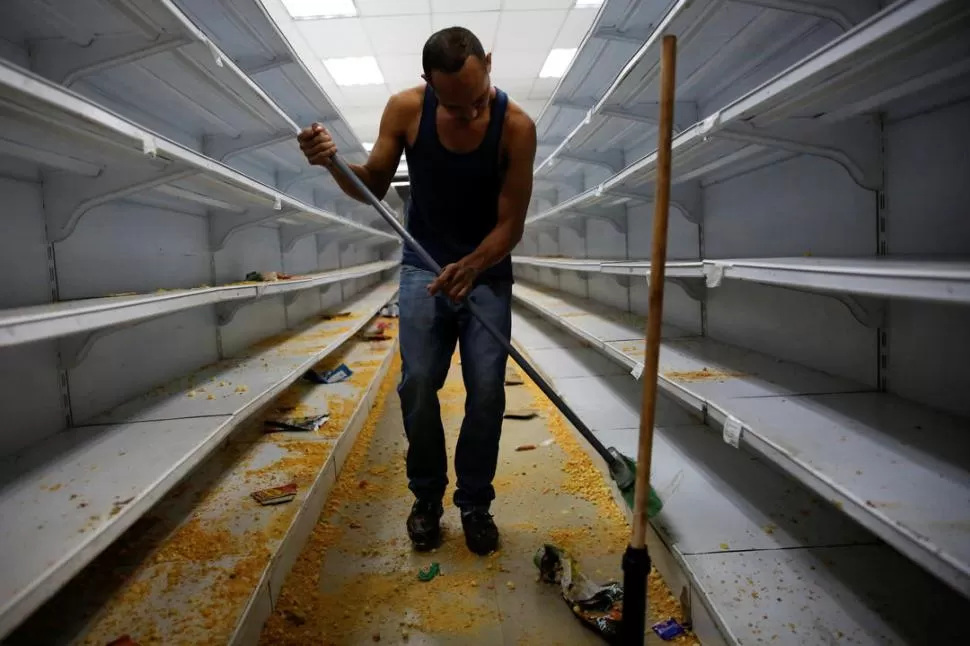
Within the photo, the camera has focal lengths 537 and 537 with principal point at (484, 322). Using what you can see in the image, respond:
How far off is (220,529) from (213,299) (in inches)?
34.0

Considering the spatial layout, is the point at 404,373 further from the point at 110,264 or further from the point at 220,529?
the point at 110,264

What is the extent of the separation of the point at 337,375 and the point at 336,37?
12.4 feet

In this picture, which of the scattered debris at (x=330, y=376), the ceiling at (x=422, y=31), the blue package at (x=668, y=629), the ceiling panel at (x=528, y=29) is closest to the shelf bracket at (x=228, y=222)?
the scattered debris at (x=330, y=376)

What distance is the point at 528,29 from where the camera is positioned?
5.53 metres

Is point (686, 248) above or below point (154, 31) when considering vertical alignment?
below

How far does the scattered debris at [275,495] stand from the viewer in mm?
1804

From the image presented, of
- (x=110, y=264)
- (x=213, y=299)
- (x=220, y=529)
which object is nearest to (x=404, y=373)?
(x=220, y=529)

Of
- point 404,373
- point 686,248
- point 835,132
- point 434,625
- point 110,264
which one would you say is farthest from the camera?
point 686,248

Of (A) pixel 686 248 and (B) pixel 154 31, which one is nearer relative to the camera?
(B) pixel 154 31

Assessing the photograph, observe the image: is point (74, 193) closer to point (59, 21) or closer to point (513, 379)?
point (59, 21)

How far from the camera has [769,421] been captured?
1457mm

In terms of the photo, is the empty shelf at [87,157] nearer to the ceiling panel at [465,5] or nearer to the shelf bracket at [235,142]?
the shelf bracket at [235,142]

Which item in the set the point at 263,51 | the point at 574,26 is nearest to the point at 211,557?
the point at 263,51

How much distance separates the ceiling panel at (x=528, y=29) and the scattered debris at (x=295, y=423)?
4382 mm
